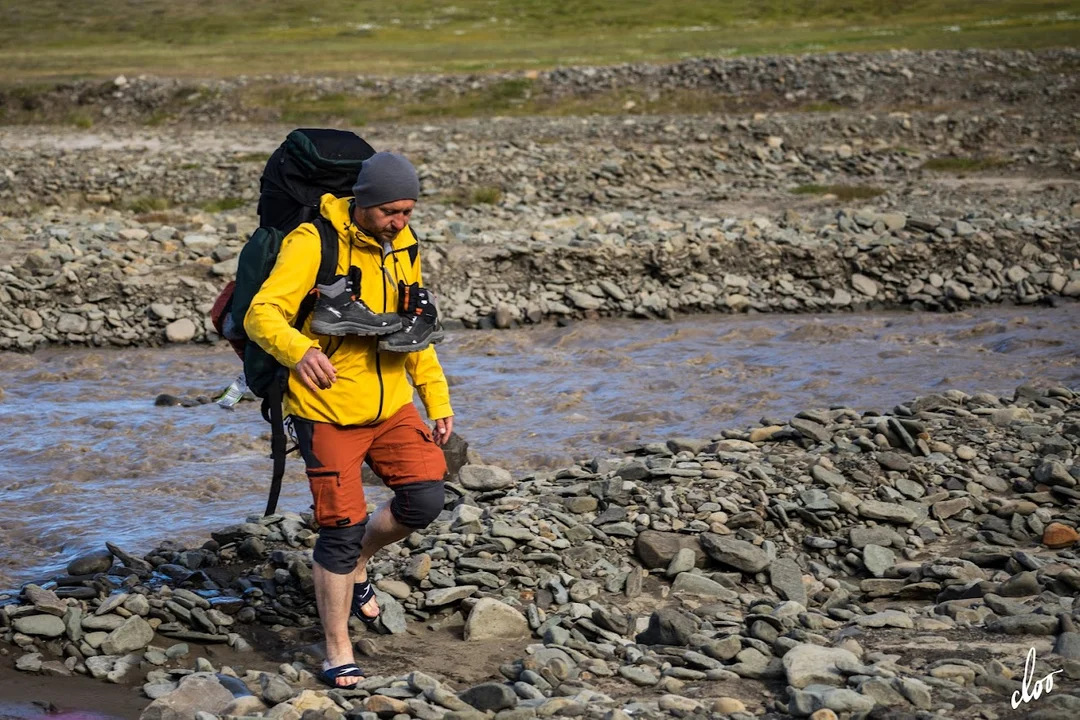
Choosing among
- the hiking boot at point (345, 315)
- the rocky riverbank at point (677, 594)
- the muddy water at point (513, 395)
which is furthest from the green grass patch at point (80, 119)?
the hiking boot at point (345, 315)

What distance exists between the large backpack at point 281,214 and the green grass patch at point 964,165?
72.7 ft

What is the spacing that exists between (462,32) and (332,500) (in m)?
68.7

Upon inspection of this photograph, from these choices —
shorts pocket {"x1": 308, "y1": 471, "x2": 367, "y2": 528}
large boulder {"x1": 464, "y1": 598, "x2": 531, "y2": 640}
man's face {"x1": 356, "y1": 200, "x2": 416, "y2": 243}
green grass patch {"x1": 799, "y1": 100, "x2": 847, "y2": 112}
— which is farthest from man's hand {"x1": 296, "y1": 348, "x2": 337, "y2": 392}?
green grass patch {"x1": 799, "y1": 100, "x2": 847, "y2": 112}

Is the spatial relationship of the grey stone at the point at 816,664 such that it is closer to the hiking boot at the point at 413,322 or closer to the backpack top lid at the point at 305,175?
the hiking boot at the point at 413,322

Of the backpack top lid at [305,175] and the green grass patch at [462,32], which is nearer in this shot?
the backpack top lid at [305,175]

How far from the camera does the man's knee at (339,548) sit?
210 inches

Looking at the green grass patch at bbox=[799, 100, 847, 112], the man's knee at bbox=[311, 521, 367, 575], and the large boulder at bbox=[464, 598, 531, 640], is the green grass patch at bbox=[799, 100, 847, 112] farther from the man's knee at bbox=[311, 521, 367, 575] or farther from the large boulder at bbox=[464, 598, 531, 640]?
the man's knee at bbox=[311, 521, 367, 575]

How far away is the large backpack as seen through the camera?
208 inches

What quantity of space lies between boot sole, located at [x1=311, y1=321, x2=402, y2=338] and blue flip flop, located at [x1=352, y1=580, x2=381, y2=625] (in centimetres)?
152

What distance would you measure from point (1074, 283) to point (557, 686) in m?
13.6

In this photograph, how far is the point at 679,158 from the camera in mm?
24812

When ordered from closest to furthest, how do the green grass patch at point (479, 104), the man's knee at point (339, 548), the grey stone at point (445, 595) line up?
the man's knee at point (339, 548), the grey stone at point (445, 595), the green grass patch at point (479, 104)

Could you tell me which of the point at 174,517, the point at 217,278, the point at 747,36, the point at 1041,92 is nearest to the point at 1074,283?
the point at 217,278

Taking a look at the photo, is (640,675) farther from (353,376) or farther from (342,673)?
(353,376)
